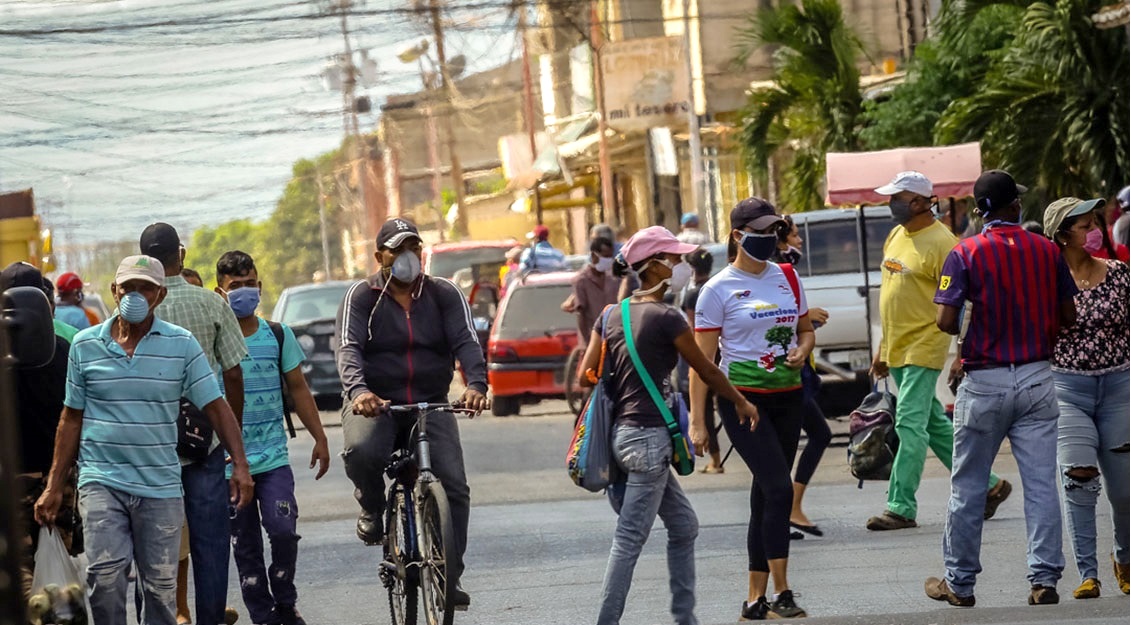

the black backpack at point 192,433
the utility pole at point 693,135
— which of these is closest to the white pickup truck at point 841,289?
the black backpack at point 192,433

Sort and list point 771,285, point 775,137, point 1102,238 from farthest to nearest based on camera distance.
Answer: point 775,137 < point 1102,238 < point 771,285

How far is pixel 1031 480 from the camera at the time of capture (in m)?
7.33

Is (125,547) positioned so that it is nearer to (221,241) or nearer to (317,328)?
(317,328)

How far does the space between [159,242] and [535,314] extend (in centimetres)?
1257

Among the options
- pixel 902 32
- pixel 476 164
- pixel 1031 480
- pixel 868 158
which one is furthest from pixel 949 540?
pixel 476 164

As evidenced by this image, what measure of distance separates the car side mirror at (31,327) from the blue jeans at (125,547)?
0.50 m

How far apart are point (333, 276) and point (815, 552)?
102m

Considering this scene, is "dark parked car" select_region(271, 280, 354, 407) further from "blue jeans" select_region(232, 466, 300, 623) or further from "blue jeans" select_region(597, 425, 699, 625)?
"blue jeans" select_region(597, 425, 699, 625)

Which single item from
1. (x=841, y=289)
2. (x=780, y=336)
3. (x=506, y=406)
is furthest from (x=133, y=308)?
(x=506, y=406)

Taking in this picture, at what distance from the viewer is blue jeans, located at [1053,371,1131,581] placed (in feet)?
24.5

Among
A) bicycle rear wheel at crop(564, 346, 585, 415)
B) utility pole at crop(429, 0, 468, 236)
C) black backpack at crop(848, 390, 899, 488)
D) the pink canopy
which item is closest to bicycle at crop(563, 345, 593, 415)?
bicycle rear wheel at crop(564, 346, 585, 415)

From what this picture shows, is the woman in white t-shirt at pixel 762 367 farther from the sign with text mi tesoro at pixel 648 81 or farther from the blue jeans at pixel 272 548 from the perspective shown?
the sign with text mi tesoro at pixel 648 81

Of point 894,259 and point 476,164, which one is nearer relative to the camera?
point 894,259

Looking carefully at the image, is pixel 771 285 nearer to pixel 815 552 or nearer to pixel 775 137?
pixel 815 552
